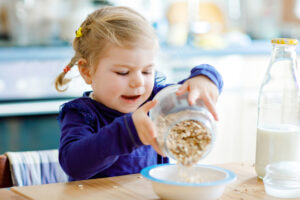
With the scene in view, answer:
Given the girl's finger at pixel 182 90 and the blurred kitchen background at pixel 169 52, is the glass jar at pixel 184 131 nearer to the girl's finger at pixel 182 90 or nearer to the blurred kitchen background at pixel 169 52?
the girl's finger at pixel 182 90

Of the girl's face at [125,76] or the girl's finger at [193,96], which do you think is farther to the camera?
the girl's face at [125,76]

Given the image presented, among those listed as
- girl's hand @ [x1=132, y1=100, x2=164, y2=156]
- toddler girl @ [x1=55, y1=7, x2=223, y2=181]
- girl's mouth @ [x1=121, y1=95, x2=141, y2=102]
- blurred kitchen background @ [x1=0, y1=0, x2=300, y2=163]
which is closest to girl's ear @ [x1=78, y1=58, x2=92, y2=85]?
toddler girl @ [x1=55, y1=7, x2=223, y2=181]

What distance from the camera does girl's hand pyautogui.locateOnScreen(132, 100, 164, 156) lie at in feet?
2.96

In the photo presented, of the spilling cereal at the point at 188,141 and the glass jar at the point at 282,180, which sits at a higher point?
the spilling cereal at the point at 188,141

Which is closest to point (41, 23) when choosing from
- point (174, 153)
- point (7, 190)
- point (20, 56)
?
point (20, 56)

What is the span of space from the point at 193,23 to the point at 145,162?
217cm

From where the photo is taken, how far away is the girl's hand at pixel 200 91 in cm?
91

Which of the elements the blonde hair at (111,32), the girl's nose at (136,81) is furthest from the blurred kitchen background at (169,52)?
the girl's nose at (136,81)

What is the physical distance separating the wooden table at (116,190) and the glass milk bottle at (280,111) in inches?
3.0

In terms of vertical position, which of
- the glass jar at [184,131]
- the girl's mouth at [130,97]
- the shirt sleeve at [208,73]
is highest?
the shirt sleeve at [208,73]

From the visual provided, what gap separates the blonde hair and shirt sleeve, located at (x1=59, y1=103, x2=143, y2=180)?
23 centimetres

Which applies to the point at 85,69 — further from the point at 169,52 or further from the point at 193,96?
the point at 169,52

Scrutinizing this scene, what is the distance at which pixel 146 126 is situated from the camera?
910mm

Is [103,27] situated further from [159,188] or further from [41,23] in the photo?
[41,23]
